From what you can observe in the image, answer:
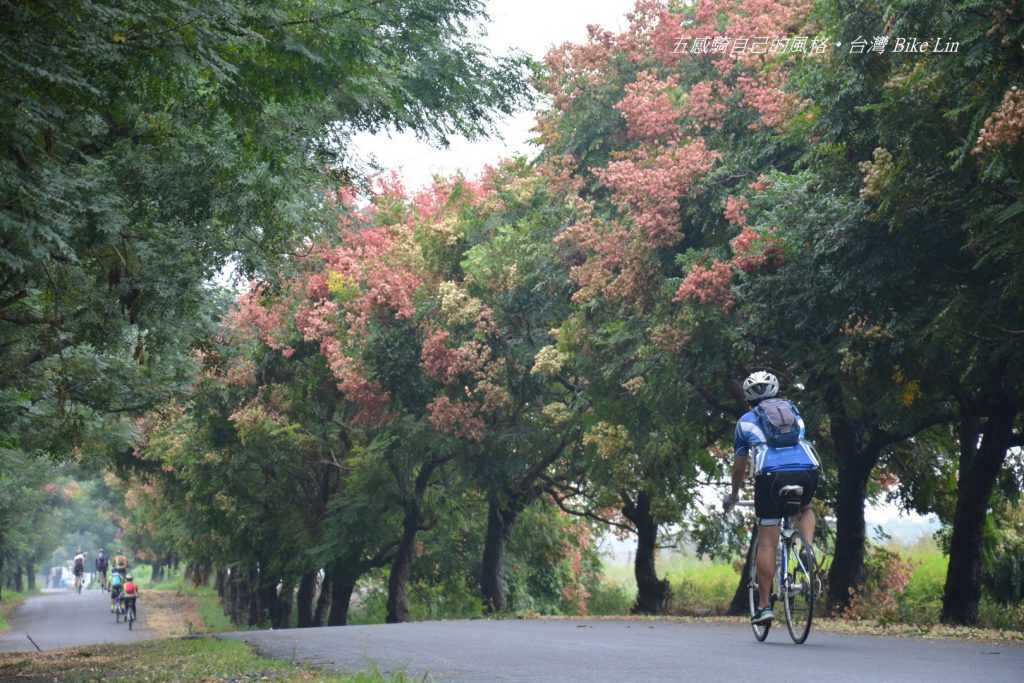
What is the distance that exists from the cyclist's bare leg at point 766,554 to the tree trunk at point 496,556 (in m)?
20.0

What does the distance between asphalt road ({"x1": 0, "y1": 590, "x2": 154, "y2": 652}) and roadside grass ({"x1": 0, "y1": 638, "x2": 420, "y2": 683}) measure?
10.7 metres

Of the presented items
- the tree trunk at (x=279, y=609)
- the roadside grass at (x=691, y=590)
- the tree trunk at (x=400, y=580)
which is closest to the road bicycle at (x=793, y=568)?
the roadside grass at (x=691, y=590)

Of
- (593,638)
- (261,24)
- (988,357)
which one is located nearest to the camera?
(261,24)

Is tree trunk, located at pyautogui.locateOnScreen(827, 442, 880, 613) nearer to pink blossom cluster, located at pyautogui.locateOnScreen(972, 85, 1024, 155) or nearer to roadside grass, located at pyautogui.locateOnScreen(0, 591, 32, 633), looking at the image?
pink blossom cluster, located at pyautogui.locateOnScreen(972, 85, 1024, 155)

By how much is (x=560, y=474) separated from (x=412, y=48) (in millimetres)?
18142

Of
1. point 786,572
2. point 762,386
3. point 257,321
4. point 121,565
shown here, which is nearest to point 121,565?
point 121,565

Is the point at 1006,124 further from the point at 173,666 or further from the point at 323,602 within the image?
the point at 323,602

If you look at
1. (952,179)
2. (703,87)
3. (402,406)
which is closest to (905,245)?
(952,179)

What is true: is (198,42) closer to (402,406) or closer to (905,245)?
(905,245)

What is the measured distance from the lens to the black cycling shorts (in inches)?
400

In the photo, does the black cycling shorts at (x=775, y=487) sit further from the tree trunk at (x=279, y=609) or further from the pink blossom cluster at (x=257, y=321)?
the tree trunk at (x=279, y=609)

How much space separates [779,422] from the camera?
396 inches

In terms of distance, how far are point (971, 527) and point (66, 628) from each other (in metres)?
34.6

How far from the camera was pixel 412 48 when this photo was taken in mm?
13969
